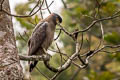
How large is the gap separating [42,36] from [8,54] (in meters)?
2.25

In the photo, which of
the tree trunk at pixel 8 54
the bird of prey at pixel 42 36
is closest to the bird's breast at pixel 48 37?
the bird of prey at pixel 42 36

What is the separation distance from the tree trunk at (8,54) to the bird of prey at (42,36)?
1.97 metres

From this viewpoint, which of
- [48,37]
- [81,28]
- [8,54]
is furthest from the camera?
[81,28]

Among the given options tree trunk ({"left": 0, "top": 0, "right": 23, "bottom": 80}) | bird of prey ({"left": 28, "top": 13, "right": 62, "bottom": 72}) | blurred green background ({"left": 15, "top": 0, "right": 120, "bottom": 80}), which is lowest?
blurred green background ({"left": 15, "top": 0, "right": 120, "bottom": 80})

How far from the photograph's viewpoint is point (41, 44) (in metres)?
5.12

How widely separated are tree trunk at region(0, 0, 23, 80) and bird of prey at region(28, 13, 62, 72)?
1972mm

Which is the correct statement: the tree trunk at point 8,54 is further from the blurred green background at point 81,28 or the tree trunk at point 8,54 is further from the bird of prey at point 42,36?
the bird of prey at point 42,36

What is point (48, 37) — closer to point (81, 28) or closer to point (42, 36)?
point (42, 36)

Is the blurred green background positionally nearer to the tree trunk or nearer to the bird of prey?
the bird of prey

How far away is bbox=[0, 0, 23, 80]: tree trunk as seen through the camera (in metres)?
2.78

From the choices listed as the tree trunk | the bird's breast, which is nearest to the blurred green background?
the bird's breast

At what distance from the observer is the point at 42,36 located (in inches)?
201

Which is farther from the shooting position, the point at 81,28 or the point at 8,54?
the point at 81,28

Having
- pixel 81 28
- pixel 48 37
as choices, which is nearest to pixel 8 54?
pixel 48 37
